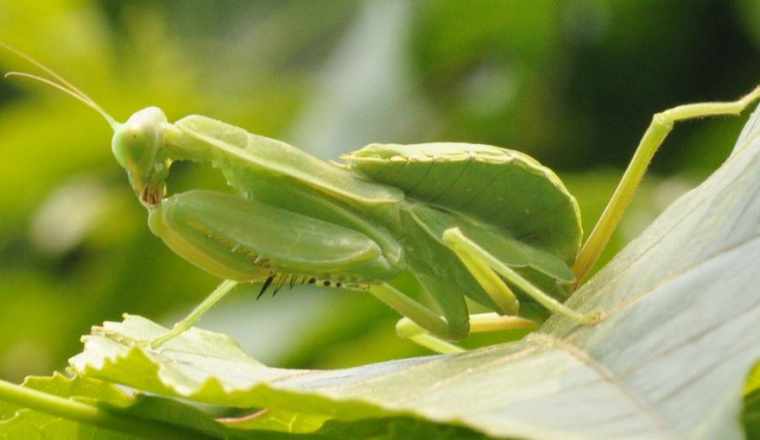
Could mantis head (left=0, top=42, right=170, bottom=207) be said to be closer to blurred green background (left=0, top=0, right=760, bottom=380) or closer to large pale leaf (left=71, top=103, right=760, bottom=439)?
large pale leaf (left=71, top=103, right=760, bottom=439)

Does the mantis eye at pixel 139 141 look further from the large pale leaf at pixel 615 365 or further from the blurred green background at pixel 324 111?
the blurred green background at pixel 324 111

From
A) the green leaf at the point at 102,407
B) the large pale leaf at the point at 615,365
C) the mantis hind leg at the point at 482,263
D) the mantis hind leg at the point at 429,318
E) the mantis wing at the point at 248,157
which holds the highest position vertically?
the mantis wing at the point at 248,157

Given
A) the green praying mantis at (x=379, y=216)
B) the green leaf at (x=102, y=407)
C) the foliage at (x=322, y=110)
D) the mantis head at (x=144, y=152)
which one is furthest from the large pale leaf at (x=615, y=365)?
the foliage at (x=322, y=110)

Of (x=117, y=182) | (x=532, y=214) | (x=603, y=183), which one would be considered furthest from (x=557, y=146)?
(x=532, y=214)

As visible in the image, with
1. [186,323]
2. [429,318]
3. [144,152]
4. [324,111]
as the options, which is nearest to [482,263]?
[429,318]

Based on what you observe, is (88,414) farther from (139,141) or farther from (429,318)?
(429,318)

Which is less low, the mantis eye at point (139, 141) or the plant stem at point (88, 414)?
the mantis eye at point (139, 141)

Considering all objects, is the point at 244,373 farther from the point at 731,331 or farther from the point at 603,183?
the point at 603,183
